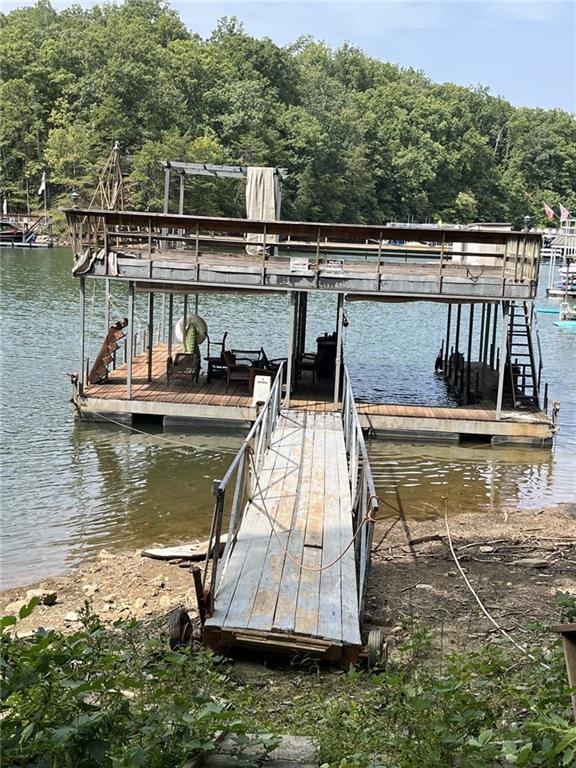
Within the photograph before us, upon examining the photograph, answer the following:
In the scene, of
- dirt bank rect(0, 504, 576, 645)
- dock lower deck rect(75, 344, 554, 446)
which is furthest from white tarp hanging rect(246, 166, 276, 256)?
dirt bank rect(0, 504, 576, 645)

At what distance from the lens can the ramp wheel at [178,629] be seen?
667 centimetres

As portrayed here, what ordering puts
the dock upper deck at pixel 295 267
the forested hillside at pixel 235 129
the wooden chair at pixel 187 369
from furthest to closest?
1. the forested hillside at pixel 235 129
2. the wooden chair at pixel 187 369
3. the dock upper deck at pixel 295 267

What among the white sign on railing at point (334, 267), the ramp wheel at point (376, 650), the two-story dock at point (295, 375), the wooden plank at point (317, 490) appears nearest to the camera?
the ramp wheel at point (376, 650)

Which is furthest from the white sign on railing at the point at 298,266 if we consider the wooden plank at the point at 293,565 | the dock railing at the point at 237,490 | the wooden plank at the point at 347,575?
the wooden plank at the point at 347,575

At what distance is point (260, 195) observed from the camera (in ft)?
63.8

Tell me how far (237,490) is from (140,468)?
6813 mm

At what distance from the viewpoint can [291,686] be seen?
6215 mm

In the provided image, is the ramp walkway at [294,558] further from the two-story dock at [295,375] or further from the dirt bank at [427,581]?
the dirt bank at [427,581]

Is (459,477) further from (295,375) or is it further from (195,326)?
(195,326)

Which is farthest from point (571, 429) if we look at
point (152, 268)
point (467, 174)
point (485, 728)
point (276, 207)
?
point (467, 174)

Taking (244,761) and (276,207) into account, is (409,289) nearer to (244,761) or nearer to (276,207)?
(276,207)

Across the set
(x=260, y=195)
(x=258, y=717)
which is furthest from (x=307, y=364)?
(x=258, y=717)

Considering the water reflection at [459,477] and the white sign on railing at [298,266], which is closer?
the water reflection at [459,477]

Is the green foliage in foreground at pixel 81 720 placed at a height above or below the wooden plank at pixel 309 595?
above
